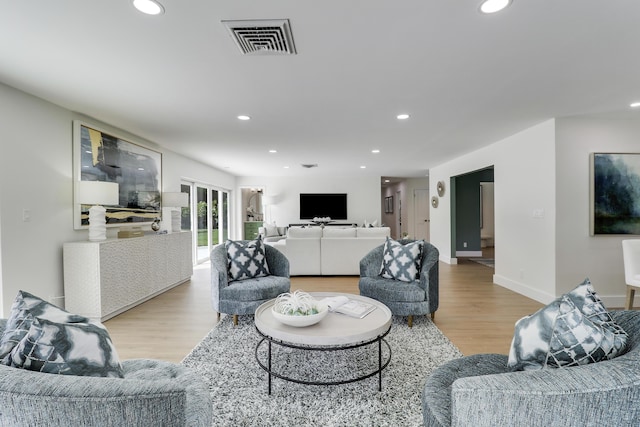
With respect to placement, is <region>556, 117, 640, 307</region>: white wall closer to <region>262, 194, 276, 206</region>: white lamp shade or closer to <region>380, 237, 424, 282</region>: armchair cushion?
<region>380, 237, 424, 282</region>: armchair cushion

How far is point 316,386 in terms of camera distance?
205 cm

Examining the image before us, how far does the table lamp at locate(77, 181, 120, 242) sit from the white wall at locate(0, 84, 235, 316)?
216mm

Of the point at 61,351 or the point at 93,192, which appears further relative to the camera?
the point at 93,192

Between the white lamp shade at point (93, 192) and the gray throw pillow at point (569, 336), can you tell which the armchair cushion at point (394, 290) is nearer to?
the gray throw pillow at point (569, 336)

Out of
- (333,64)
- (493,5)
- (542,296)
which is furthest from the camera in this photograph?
(542,296)

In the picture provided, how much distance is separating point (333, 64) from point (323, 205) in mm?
7008

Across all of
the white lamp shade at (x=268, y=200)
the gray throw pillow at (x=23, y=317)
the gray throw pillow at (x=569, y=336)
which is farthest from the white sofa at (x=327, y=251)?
the gray throw pillow at (x=23, y=317)

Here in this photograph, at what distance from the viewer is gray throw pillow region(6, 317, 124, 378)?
3.09 feet

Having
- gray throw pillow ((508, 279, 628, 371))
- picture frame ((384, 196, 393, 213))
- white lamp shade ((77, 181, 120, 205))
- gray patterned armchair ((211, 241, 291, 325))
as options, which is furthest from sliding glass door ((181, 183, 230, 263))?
picture frame ((384, 196, 393, 213))

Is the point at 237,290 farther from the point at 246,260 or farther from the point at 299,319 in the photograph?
the point at 299,319

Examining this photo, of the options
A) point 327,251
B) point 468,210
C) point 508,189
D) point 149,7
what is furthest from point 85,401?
point 468,210

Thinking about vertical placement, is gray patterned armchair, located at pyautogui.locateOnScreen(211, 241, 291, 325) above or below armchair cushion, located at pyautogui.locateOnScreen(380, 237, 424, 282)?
below

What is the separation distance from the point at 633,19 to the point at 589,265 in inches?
119

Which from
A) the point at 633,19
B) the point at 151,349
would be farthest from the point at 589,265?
the point at 151,349
